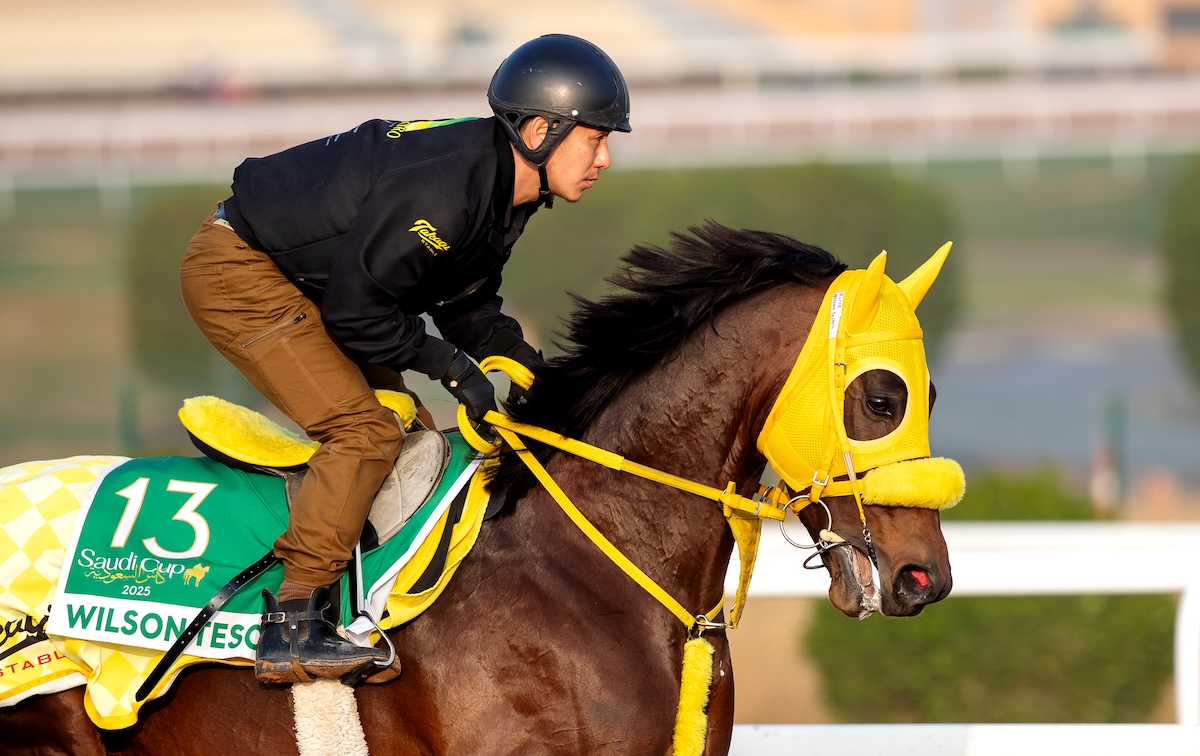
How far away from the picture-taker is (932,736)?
13.2ft

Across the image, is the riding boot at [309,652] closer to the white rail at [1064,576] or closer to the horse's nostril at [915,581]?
the horse's nostril at [915,581]

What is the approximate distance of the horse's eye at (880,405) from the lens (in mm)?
2762

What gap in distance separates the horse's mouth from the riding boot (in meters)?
1.00

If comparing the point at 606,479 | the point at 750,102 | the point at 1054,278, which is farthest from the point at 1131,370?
the point at 606,479

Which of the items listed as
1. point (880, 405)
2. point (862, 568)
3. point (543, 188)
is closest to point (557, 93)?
point (543, 188)

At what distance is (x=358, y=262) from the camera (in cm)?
284

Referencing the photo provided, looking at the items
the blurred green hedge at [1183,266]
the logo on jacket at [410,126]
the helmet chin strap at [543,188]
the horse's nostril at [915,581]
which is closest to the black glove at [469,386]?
the helmet chin strap at [543,188]

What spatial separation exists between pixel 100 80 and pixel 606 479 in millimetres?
31947

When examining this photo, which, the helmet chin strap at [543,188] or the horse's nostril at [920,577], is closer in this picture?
the horse's nostril at [920,577]

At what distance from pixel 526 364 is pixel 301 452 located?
0.61 metres

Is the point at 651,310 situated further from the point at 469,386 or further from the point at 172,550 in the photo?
the point at 172,550

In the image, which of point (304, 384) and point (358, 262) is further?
point (304, 384)

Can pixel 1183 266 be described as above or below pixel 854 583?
above

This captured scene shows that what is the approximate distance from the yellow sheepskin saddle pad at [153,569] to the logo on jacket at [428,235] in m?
0.57
